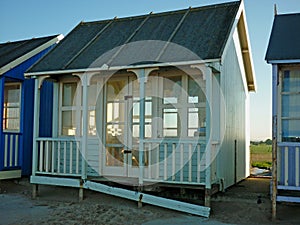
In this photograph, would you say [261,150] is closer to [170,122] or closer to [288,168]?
[170,122]

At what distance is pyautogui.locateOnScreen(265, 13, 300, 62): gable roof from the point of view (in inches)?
285

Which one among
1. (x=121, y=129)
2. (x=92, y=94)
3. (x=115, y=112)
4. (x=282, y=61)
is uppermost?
(x=282, y=61)

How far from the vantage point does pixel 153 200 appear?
26.8 feet

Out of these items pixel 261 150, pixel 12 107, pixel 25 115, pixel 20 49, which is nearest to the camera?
pixel 25 115

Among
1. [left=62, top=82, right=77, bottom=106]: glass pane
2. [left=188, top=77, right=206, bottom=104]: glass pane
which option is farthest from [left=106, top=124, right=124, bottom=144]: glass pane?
[left=188, top=77, right=206, bottom=104]: glass pane

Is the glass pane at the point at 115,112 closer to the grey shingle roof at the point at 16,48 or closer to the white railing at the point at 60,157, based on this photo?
the white railing at the point at 60,157

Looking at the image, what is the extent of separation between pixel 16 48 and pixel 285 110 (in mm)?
8499

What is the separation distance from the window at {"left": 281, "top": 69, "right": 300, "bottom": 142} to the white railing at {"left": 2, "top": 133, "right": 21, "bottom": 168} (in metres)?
7.08

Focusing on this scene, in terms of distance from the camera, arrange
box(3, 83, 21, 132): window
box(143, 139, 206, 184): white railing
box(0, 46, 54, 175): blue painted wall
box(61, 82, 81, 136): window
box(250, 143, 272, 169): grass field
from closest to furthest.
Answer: box(143, 139, 206, 184): white railing, box(61, 82, 81, 136): window, box(0, 46, 54, 175): blue painted wall, box(3, 83, 21, 132): window, box(250, 143, 272, 169): grass field

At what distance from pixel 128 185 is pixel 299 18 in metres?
5.27

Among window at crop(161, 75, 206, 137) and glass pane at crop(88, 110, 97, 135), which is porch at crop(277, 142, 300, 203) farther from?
glass pane at crop(88, 110, 97, 135)

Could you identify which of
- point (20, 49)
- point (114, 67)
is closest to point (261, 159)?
point (20, 49)

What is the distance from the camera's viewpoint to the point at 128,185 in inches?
355

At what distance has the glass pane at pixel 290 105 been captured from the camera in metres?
7.69
